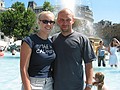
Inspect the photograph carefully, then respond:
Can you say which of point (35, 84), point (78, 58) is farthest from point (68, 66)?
point (35, 84)

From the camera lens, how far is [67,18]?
3545 mm

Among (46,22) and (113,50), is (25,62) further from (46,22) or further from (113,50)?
(113,50)

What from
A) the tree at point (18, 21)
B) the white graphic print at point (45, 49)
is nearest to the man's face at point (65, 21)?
the white graphic print at point (45, 49)

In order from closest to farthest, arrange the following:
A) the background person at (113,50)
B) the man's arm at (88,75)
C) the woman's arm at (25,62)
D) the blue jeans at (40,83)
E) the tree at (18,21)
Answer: the woman's arm at (25,62) < the blue jeans at (40,83) < the man's arm at (88,75) < the background person at (113,50) < the tree at (18,21)

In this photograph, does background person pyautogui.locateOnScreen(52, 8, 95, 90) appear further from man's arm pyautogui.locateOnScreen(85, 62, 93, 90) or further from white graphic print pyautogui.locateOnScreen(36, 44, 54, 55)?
white graphic print pyautogui.locateOnScreen(36, 44, 54, 55)

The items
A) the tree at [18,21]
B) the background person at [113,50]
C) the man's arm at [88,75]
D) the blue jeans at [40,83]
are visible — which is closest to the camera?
the blue jeans at [40,83]

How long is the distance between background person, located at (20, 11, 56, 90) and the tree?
52370mm

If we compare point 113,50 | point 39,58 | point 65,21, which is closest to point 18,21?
point 113,50

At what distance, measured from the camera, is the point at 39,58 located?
135 inches

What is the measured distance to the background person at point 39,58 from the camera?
132 inches

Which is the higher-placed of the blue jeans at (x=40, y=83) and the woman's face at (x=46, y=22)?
the woman's face at (x=46, y=22)

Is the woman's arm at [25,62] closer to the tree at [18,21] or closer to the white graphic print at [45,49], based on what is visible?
the white graphic print at [45,49]

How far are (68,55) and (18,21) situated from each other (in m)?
53.6

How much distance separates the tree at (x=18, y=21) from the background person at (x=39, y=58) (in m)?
52.4
